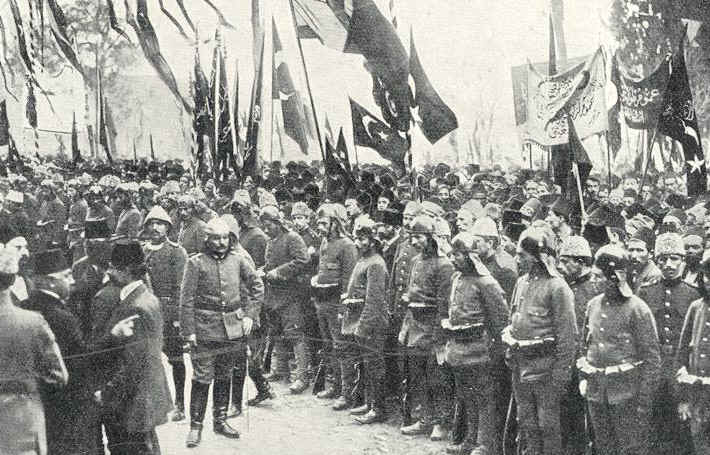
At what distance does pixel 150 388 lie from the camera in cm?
575

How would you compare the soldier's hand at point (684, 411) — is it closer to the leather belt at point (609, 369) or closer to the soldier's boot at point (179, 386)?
the leather belt at point (609, 369)

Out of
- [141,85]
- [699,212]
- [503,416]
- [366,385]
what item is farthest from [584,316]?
[141,85]

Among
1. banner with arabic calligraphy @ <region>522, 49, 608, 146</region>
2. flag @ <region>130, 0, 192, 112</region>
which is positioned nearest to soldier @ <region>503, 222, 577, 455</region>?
banner with arabic calligraphy @ <region>522, 49, 608, 146</region>

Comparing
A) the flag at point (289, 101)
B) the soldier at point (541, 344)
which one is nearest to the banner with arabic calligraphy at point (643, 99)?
the flag at point (289, 101)

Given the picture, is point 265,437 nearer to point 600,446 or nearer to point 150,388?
point 150,388

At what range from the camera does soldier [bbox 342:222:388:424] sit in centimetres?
873

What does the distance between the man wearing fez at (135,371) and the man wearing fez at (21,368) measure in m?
0.81

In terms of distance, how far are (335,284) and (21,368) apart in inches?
210

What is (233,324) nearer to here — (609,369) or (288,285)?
(288,285)

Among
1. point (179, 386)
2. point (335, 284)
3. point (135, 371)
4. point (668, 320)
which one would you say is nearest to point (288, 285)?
point (335, 284)

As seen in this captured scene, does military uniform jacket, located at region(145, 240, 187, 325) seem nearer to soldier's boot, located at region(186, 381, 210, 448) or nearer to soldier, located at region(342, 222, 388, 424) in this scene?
soldier's boot, located at region(186, 381, 210, 448)

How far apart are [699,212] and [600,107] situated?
240 cm

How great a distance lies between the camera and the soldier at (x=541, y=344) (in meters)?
6.49

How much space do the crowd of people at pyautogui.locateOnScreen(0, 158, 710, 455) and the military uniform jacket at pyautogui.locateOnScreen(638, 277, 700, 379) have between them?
0.06 feet
